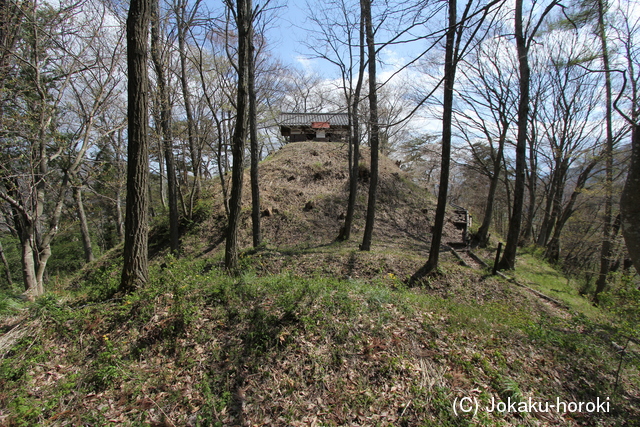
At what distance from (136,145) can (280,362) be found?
413 centimetres

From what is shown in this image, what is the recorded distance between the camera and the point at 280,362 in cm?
370

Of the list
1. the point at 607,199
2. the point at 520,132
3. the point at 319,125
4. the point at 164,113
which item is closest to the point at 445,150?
the point at 520,132

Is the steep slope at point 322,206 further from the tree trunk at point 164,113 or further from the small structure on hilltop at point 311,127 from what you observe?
the small structure on hilltop at point 311,127

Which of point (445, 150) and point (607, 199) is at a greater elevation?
point (445, 150)

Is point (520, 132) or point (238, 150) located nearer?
point (238, 150)

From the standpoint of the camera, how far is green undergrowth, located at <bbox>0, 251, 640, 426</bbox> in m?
3.08

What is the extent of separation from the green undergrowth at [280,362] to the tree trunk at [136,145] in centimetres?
46

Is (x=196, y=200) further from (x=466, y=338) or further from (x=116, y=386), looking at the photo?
(x=466, y=338)

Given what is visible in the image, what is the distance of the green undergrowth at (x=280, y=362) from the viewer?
3080 mm

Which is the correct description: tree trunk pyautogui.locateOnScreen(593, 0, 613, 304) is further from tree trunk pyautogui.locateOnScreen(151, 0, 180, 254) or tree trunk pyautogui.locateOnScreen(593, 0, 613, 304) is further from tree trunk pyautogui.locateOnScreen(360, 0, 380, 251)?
tree trunk pyautogui.locateOnScreen(151, 0, 180, 254)

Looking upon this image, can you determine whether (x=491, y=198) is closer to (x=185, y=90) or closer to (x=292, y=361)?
(x=292, y=361)

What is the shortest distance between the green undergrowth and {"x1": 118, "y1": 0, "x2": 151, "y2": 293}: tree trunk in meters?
0.46

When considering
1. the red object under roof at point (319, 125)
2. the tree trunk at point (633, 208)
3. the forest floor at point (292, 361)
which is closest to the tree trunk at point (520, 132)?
the forest floor at point (292, 361)

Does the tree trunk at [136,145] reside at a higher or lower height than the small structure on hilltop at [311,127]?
lower
